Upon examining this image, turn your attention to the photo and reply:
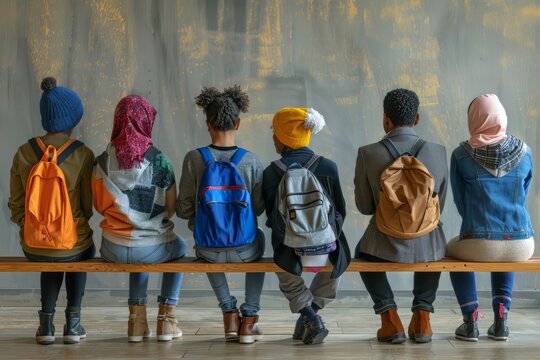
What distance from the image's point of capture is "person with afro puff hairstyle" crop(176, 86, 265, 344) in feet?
12.9

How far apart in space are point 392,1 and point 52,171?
2.70 m

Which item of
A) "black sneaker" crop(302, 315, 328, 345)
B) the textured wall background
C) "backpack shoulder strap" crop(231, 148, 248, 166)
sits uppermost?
the textured wall background

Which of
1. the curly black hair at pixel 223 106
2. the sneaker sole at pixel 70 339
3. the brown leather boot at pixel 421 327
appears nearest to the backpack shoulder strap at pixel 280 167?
the curly black hair at pixel 223 106

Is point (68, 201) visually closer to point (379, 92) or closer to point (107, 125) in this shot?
point (107, 125)

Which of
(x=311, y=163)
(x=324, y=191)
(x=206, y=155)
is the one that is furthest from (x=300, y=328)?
(x=206, y=155)

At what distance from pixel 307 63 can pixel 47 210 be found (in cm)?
231

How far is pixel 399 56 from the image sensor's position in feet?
18.2

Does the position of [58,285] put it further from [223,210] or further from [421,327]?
[421,327]

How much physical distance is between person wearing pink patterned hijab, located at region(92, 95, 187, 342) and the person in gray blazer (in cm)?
91

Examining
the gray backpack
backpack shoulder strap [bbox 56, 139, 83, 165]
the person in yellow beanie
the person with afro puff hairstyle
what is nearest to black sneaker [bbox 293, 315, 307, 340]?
the person in yellow beanie

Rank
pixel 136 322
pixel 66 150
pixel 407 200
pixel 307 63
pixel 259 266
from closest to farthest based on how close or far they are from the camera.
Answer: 1. pixel 407 200
2. pixel 259 266
3. pixel 66 150
4. pixel 136 322
5. pixel 307 63

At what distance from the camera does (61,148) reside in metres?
3.97

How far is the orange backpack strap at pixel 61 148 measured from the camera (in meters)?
3.95

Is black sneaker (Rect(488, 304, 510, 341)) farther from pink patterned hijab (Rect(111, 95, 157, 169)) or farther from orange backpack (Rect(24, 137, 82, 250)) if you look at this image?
orange backpack (Rect(24, 137, 82, 250))
